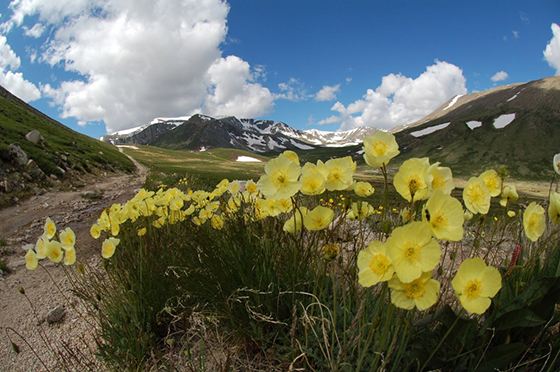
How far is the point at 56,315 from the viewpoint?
556 cm

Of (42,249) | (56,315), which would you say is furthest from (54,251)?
(56,315)

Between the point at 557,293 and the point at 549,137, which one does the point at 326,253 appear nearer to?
the point at 557,293

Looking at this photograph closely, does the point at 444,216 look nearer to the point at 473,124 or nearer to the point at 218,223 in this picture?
the point at 218,223

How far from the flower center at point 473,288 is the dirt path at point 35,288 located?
3.14m

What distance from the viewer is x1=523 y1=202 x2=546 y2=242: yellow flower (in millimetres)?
2096

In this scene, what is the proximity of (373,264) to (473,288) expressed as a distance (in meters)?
0.47

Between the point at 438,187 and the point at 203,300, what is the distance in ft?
8.15

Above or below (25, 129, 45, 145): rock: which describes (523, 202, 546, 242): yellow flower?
below

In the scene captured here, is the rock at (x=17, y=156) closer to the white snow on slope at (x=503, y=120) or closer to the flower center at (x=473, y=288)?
the flower center at (x=473, y=288)

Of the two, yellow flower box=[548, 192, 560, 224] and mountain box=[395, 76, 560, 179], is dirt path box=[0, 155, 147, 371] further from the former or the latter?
mountain box=[395, 76, 560, 179]

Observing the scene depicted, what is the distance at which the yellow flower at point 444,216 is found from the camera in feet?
5.43

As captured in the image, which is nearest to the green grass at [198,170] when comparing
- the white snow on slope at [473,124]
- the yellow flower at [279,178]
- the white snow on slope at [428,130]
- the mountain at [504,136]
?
the yellow flower at [279,178]

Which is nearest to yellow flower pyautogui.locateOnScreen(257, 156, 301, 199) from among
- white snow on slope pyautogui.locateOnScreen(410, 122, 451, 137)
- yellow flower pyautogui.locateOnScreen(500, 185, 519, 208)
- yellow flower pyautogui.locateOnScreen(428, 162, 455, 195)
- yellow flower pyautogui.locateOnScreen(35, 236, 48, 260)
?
yellow flower pyautogui.locateOnScreen(428, 162, 455, 195)

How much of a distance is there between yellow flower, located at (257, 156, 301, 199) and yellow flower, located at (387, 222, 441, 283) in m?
0.87
